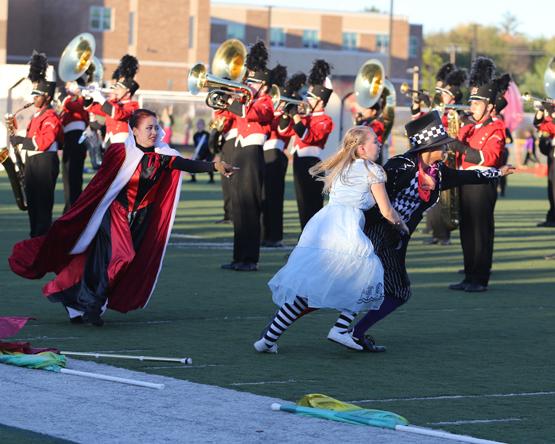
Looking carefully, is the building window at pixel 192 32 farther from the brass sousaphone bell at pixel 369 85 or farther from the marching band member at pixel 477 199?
the marching band member at pixel 477 199

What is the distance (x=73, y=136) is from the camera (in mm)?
17891

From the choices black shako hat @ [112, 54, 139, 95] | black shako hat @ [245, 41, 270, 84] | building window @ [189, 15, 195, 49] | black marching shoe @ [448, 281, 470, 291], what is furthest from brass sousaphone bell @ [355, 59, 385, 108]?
building window @ [189, 15, 195, 49]

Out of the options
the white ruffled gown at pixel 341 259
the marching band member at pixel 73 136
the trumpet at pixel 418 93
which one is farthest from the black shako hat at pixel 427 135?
the trumpet at pixel 418 93

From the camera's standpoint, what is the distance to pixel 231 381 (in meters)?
7.75

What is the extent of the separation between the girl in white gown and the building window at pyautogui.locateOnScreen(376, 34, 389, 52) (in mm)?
84641

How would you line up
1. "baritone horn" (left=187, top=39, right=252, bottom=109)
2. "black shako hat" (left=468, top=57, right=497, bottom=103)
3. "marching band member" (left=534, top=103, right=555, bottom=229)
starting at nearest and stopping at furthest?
"black shako hat" (left=468, top=57, right=497, bottom=103) → "baritone horn" (left=187, top=39, right=252, bottom=109) → "marching band member" (left=534, top=103, right=555, bottom=229)

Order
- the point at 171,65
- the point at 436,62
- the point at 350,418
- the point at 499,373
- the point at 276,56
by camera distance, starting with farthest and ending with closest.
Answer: the point at 436,62
the point at 276,56
the point at 171,65
the point at 499,373
the point at 350,418

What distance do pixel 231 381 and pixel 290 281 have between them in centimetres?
105

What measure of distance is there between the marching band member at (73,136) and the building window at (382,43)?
75.4 m

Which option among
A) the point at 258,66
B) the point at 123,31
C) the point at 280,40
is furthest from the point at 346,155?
the point at 280,40

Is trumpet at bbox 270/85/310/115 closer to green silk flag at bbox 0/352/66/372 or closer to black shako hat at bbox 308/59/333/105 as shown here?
black shako hat at bbox 308/59/333/105

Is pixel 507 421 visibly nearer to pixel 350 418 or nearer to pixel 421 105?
pixel 350 418

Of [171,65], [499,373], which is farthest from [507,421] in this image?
[171,65]

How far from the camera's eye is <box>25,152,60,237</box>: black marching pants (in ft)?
52.6
